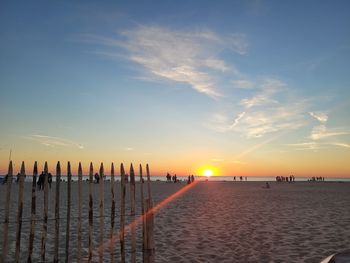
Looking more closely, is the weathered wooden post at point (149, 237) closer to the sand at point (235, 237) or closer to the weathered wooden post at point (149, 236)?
the weathered wooden post at point (149, 236)

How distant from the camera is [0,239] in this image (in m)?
12.3

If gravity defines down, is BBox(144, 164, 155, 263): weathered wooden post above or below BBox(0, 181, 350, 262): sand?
above

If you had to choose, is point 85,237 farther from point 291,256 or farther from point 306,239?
point 306,239

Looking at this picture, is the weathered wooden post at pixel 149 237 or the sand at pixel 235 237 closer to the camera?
the weathered wooden post at pixel 149 237

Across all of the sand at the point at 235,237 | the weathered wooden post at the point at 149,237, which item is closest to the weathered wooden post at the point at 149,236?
the weathered wooden post at the point at 149,237

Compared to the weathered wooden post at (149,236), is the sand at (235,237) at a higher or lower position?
lower

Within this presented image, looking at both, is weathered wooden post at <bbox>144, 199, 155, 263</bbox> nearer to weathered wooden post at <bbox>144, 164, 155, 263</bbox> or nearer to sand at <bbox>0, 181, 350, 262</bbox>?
weathered wooden post at <bbox>144, 164, 155, 263</bbox>

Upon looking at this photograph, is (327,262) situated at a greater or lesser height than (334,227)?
greater

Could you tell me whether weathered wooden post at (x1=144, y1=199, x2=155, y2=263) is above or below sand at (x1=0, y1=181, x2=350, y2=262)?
above

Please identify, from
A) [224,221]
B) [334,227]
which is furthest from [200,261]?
[334,227]

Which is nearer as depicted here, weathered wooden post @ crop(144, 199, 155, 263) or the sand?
weathered wooden post @ crop(144, 199, 155, 263)

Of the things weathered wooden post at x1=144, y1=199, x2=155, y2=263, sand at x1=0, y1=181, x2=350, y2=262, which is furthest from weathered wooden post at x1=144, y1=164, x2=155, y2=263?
sand at x1=0, y1=181, x2=350, y2=262

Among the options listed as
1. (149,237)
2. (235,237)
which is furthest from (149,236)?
(235,237)

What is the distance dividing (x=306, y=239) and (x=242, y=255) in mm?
3599
